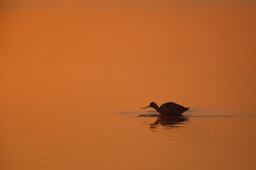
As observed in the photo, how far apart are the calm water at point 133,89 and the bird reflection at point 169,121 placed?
46 millimetres

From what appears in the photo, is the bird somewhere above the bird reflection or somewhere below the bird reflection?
above

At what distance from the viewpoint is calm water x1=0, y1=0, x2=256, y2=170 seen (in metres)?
9.40

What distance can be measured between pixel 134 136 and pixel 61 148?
1049 mm

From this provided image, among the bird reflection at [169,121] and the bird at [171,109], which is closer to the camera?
the bird reflection at [169,121]

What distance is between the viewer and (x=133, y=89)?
15258 millimetres

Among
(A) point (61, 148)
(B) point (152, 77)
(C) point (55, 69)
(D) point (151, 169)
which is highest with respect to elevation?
(C) point (55, 69)

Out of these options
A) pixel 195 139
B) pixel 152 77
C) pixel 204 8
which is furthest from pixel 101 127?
pixel 204 8

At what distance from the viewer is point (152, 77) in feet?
55.8

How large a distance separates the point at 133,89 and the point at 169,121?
10.5 feet

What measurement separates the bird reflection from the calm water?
0.05 meters

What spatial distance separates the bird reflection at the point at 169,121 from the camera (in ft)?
38.3

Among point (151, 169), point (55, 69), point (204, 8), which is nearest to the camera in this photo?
point (151, 169)

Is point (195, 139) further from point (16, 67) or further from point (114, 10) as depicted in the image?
point (114, 10)

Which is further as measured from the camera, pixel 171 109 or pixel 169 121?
pixel 171 109
